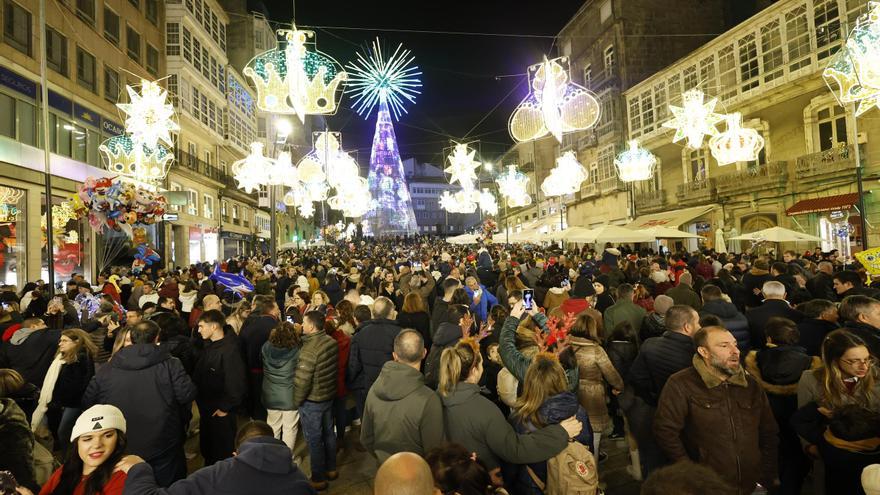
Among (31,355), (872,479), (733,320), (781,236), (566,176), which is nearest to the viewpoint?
(872,479)

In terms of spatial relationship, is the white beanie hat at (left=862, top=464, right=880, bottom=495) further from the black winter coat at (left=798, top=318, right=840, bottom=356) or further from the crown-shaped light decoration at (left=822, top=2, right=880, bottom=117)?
the crown-shaped light decoration at (left=822, top=2, right=880, bottom=117)

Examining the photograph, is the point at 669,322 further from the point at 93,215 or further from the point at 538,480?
the point at 93,215

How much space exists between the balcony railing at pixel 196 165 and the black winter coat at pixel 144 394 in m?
23.5

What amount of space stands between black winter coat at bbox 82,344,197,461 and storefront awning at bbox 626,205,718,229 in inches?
940

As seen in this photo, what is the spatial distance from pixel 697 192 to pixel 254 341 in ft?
83.1

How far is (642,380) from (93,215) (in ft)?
34.4

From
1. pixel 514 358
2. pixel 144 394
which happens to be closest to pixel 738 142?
pixel 514 358

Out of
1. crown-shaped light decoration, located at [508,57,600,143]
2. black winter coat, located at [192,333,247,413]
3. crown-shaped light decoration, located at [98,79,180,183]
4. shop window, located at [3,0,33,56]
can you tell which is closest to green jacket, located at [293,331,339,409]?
black winter coat, located at [192,333,247,413]

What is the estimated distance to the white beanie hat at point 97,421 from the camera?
99.3 inches

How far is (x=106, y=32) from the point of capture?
65.2 feet

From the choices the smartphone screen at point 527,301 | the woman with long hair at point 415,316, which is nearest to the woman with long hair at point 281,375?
the woman with long hair at point 415,316

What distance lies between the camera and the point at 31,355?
5082 mm

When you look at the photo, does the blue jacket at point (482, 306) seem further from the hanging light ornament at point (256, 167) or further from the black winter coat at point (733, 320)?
the hanging light ornament at point (256, 167)

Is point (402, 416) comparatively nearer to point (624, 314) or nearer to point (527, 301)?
point (527, 301)
